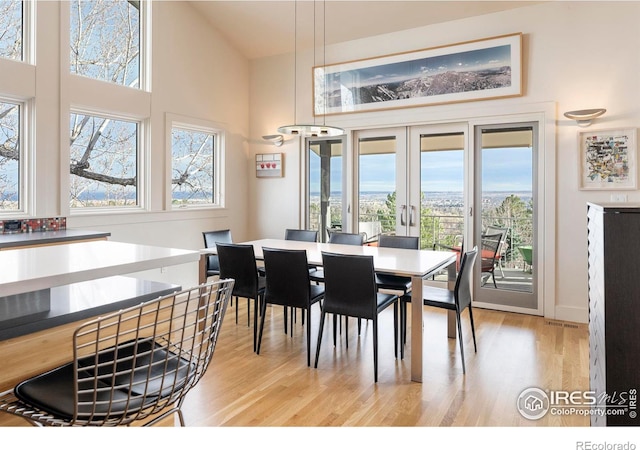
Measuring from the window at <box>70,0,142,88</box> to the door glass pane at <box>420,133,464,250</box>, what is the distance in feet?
11.2

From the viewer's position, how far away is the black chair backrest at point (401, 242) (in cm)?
410

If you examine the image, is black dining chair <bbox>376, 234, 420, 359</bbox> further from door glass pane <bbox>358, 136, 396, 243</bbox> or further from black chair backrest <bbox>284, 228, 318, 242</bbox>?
door glass pane <bbox>358, 136, 396, 243</bbox>

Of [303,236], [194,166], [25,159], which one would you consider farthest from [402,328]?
[25,159]

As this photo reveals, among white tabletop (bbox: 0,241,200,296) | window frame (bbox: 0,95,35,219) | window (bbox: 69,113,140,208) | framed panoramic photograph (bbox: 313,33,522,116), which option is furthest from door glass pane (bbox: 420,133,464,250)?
window frame (bbox: 0,95,35,219)

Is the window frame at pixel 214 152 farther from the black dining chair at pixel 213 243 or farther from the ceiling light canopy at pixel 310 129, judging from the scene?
the ceiling light canopy at pixel 310 129

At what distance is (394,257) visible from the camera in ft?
11.4

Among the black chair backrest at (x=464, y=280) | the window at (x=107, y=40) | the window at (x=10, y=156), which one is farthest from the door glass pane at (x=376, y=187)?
the window at (x=10, y=156)

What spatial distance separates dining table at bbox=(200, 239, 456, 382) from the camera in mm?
2834

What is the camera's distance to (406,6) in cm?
459

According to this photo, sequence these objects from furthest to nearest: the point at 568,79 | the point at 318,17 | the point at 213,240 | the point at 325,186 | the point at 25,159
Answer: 1. the point at 325,186
2. the point at 318,17
3. the point at 213,240
4. the point at 568,79
5. the point at 25,159

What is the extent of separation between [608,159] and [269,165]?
3.99m

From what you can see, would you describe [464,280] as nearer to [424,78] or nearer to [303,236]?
[303,236]
